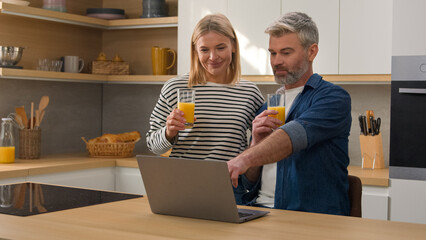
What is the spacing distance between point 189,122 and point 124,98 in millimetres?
2494

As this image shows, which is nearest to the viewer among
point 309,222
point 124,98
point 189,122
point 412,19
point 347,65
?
point 309,222

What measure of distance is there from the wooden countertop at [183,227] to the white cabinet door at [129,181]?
1941 mm

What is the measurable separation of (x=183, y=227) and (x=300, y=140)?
1.80ft

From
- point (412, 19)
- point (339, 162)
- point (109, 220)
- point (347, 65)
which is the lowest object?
point (109, 220)

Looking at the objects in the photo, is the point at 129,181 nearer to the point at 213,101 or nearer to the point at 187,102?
the point at 213,101

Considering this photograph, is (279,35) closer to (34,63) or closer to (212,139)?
(212,139)

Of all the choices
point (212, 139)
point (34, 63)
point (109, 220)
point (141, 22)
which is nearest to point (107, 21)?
point (141, 22)

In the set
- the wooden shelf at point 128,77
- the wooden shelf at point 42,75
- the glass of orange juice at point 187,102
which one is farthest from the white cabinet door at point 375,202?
the wooden shelf at point 42,75

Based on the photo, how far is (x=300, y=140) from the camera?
197 centimetres

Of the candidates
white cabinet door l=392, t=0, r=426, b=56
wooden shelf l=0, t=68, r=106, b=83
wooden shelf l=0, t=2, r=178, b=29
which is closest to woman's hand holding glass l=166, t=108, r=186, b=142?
white cabinet door l=392, t=0, r=426, b=56

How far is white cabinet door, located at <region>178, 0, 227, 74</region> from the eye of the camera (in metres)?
3.84

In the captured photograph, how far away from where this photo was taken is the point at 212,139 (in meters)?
2.49

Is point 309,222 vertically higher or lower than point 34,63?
lower

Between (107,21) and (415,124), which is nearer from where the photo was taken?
(415,124)
